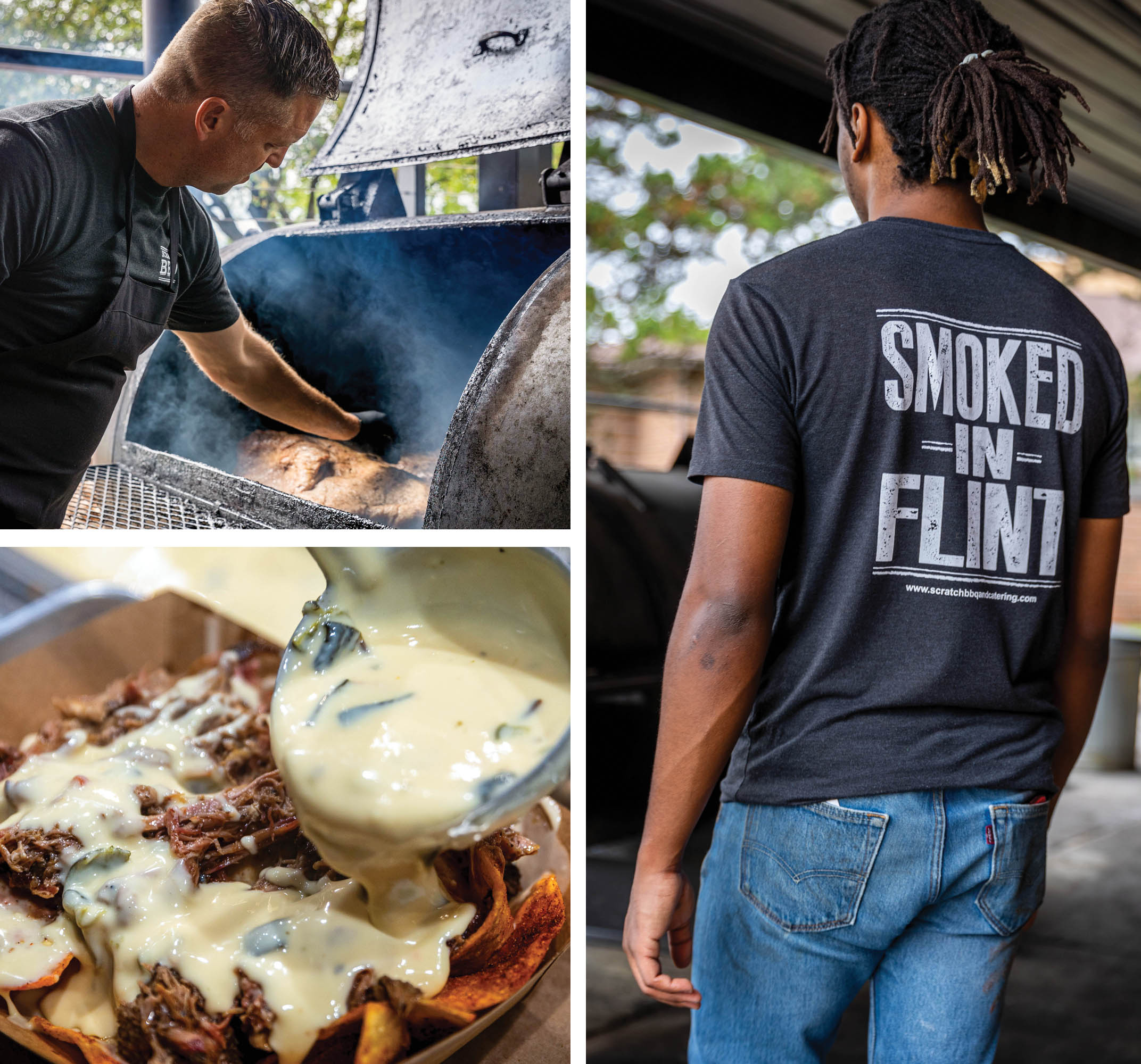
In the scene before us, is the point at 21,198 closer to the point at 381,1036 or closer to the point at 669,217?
the point at 381,1036

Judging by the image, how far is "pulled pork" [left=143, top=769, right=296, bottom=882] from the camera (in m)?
1.23

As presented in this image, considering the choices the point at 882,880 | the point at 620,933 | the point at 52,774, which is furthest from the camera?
the point at 620,933

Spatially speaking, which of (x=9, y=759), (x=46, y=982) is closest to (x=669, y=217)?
(x=9, y=759)

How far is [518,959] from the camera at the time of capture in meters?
1.23

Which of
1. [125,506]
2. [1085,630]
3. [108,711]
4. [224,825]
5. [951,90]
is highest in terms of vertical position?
[951,90]

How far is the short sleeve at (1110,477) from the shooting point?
47.0 inches

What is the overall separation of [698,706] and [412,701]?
12.9 inches

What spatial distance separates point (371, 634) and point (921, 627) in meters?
0.63

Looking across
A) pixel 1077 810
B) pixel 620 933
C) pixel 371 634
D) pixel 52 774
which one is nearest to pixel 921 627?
pixel 371 634

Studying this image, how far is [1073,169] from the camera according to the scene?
11.4ft

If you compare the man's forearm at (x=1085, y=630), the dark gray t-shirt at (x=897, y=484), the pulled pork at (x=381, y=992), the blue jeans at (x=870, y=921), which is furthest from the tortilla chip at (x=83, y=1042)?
the man's forearm at (x=1085, y=630)

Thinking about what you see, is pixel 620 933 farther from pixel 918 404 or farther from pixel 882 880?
pixel 918 404

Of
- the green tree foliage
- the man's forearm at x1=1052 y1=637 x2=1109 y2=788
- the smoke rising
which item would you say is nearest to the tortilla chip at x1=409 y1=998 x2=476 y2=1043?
the smoke rising

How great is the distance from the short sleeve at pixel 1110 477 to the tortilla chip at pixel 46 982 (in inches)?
52.6
